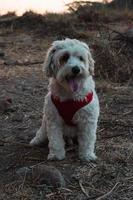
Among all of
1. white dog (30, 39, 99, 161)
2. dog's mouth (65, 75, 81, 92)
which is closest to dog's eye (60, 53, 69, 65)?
white dog (30, 39, 99, 161)

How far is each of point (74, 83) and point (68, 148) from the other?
2.40 feet

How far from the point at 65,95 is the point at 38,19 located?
7.04m

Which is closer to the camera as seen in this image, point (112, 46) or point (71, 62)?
point (71, 62)

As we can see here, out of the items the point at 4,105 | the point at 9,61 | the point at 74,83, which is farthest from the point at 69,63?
the point at 9,61

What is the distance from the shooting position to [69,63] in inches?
222

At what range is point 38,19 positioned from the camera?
12734 millimetres

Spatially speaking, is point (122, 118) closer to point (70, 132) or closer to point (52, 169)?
point (70, 132)

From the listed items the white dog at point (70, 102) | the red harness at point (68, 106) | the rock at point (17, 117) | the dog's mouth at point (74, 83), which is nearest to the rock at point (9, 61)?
the rock at point (17, 117)

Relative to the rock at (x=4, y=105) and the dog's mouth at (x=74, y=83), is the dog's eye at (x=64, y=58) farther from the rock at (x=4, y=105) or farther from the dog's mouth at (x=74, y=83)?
the rock at (x=4, y=105)

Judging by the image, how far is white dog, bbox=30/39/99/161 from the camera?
5719 millimetres

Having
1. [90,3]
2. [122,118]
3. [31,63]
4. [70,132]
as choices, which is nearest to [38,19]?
[90,3]

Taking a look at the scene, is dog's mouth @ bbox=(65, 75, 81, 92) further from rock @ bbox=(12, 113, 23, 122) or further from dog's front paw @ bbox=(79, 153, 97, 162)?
rock @ bbox=(12, 113, 23, 122)

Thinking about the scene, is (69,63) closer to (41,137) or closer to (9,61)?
(41,137)

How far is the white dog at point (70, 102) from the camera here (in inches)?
225
